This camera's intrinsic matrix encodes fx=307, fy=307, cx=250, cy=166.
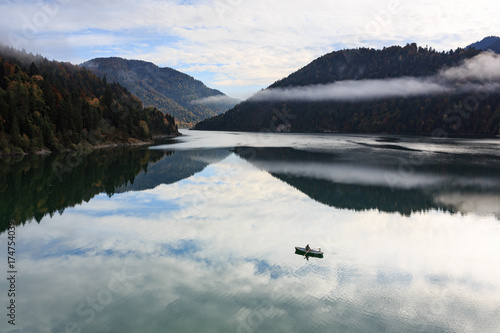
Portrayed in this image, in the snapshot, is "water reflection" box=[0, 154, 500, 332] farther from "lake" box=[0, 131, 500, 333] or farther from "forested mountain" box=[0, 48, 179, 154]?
"forested mountain" box=[0, 48, 179, 154]

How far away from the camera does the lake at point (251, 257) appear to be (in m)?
17.1

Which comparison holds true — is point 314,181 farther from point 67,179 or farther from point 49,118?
point 49,118

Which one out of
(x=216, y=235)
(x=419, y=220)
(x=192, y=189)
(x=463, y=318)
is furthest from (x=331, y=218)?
(x=192, y=189)

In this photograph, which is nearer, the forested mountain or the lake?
the lake

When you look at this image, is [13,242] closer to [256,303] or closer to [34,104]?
[256,303]

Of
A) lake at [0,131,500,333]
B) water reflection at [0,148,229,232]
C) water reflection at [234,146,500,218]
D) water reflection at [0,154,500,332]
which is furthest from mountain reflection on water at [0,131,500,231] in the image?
water reflection at [0,154,500,332]

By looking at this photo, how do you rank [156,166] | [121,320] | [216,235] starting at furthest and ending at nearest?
[156,166], [216,235], [121,320]

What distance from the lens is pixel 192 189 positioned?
171 feet

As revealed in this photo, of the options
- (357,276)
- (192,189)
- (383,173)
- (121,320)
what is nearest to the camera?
(121,320)

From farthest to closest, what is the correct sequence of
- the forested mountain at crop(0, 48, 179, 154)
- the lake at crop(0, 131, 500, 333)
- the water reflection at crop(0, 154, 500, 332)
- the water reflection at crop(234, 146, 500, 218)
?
the forested mountain at crop(0, 48, 179, 154) → the water reflection at crop(234, 146, 500, 218) → the lake at crop(0, 131, 500, 333) → the water reflection at crop(0, 154, 500, 332)

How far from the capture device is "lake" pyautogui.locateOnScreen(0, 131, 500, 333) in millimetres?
17141

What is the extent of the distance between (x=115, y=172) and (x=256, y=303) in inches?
2248

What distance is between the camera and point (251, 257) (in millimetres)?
25062

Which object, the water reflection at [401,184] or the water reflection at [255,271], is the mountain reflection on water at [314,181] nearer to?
the water reflection at [401,184]
